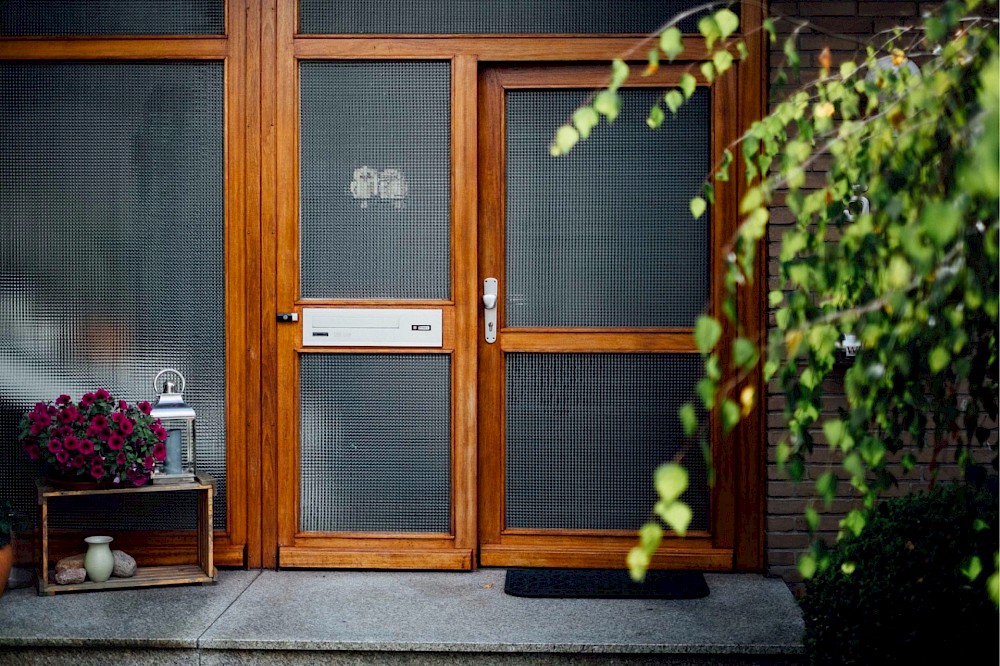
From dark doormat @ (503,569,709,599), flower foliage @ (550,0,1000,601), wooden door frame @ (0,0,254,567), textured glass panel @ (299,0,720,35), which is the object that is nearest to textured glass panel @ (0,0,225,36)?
wooden door frame @ (0,0,254,567)

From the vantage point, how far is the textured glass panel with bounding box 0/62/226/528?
14.7ft

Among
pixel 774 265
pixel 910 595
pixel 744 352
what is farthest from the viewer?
pixel 774 265

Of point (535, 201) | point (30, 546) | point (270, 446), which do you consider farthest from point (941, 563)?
point (30, 546)

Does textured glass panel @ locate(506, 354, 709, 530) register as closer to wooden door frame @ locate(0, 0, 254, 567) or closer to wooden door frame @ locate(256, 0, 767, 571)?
wooden door frame @ locate(256, 0, 767, 571)

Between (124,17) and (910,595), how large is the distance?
3781 mm

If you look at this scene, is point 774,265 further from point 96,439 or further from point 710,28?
point 96,439

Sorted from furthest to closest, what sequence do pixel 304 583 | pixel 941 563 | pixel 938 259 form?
pixel 304 583 < pixel 941 563 < pixel 938 259

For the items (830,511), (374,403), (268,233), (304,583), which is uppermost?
(268,233)

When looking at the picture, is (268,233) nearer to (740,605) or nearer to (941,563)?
(740,605)

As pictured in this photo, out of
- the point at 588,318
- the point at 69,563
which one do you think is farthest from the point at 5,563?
the point at 588,318

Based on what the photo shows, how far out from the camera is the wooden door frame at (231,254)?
4449 mm

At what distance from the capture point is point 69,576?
415cm

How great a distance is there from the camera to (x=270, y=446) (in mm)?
4488

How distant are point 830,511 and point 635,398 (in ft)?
3.04
